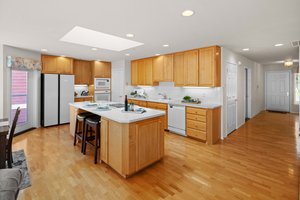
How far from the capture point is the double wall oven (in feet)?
20.8

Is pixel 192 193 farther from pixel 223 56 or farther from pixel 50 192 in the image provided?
pixel 223 56

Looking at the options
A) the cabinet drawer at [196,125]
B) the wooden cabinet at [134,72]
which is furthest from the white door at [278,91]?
the wooden cabinet at [134,72]

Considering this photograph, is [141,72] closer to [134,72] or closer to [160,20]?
[134,72]

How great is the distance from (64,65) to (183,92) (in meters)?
4.11

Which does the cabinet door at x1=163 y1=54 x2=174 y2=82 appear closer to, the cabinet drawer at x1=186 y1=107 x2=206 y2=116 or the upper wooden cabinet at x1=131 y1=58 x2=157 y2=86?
the upper wooden cabinet at x1=131 y1=58 x2=157 y2=86

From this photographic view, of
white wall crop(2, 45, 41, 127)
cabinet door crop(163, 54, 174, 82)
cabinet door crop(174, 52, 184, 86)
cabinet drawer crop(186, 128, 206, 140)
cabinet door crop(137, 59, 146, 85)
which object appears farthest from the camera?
cabinet door crop(137, 59, 146, 85)

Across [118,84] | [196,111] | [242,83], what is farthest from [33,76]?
[242,83]

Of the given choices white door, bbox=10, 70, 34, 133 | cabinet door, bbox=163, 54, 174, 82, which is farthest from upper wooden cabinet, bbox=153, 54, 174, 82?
white door, bbox=10, 70, 34, 133

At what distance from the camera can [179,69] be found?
470 centimetres

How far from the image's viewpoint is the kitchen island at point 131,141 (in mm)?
2332

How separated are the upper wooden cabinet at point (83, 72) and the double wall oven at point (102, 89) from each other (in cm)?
27

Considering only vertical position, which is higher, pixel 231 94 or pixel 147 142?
pixel 231 94

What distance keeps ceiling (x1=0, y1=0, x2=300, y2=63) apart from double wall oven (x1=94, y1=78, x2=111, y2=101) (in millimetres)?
2897

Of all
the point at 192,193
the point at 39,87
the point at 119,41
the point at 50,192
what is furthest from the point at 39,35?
the point at 192,193
